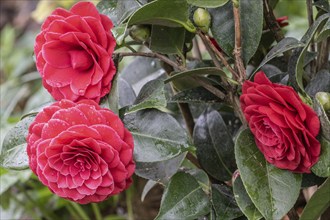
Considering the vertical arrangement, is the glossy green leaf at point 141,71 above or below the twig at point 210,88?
below

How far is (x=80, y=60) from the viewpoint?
0.77 metres

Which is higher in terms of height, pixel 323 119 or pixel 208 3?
pixel 208 3

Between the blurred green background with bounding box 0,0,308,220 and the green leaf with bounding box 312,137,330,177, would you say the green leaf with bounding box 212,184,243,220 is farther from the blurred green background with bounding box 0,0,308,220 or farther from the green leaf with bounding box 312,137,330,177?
the blurred green background with bounding box 0,0,308,220

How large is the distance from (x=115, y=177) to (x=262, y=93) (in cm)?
21

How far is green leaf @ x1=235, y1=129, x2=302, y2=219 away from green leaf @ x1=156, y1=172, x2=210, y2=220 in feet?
0.39

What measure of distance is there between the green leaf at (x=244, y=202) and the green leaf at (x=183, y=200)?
79 mm

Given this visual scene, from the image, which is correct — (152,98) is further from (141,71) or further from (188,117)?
(141,71)

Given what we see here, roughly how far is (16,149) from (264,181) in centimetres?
35

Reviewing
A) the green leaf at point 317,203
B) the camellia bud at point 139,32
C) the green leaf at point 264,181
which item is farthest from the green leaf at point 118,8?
the green leaf at point 317,203

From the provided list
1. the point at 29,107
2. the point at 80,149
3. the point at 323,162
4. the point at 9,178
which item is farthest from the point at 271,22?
the point at 29,107

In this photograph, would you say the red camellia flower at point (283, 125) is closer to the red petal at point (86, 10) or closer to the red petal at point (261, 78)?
the red petal at point (261, 78)

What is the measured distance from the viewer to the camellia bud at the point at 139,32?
822 mm

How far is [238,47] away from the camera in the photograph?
817mm

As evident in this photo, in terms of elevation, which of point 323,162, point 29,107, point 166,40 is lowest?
point 29,107
